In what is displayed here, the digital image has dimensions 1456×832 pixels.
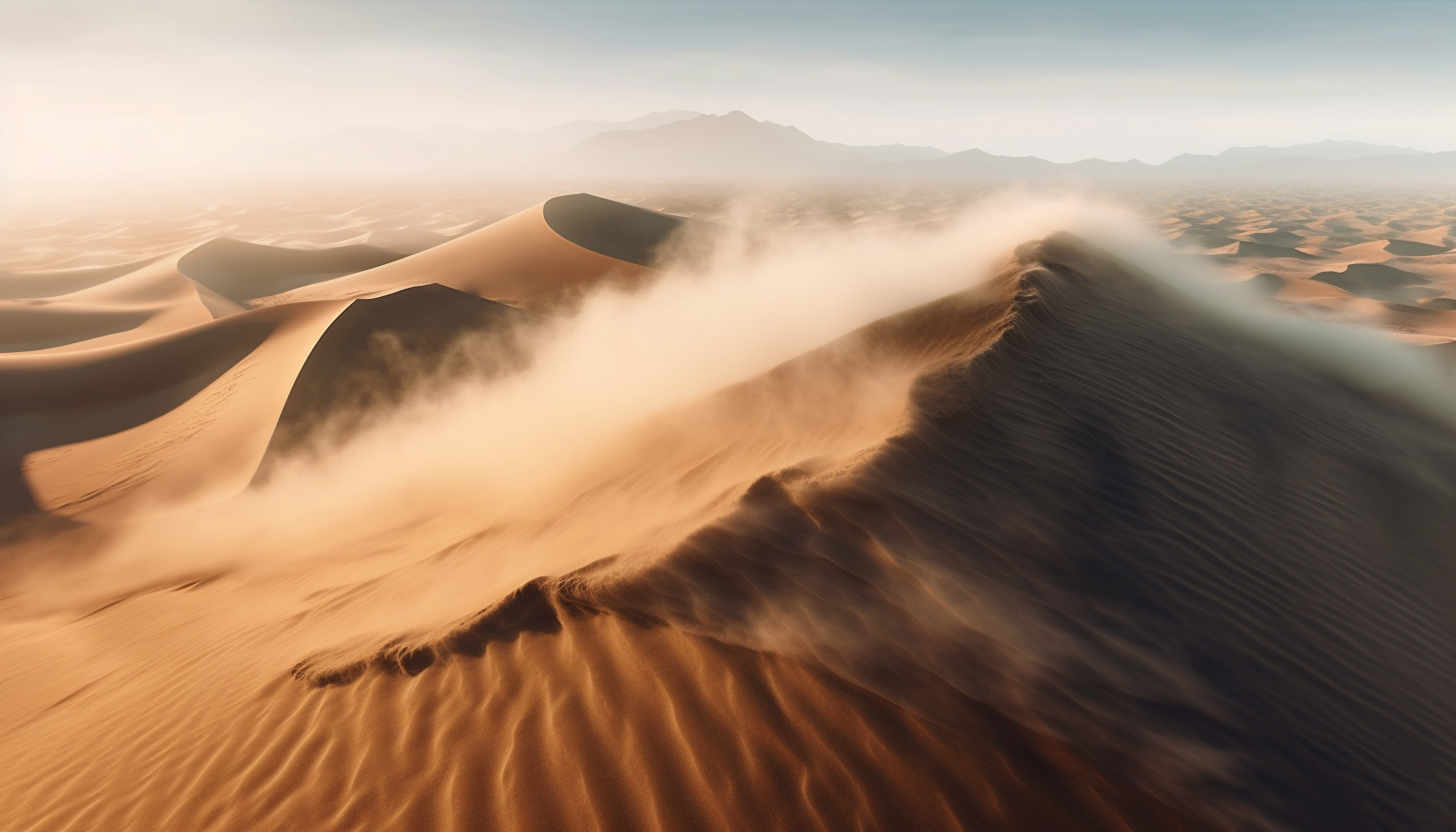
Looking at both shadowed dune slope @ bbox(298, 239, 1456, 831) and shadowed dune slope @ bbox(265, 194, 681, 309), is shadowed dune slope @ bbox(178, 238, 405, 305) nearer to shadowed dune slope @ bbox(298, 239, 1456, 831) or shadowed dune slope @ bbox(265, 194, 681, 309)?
shadowed dune slope @ bbox(265, 194, 681, 309)

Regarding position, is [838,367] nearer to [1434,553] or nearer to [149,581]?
[1434,553]

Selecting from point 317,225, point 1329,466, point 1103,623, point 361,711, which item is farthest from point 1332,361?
point 317,225

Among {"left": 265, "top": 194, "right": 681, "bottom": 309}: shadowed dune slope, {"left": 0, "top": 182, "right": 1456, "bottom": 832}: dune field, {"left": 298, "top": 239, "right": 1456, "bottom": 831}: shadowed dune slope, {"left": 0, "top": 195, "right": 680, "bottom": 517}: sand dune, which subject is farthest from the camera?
{"left": 265, "top": 194, "right": 681, "bottom": 309}: shadowed dune slope

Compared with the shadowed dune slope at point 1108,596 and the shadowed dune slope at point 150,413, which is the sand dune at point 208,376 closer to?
the shadowed dune slope at point 150,413

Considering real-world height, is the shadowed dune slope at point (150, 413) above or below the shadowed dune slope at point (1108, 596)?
below

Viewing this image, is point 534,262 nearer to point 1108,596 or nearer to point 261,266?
point 261,266

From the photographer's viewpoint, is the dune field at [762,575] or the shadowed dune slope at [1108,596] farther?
the shadowed dune slope at [1108,596]

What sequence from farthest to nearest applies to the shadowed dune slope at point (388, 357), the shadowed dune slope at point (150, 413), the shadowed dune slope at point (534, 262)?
the shadowed dune slope at point (534, 262) < the shadowed dune slope at point (388, 357) < the shadowed dune slope at point (150, 413)

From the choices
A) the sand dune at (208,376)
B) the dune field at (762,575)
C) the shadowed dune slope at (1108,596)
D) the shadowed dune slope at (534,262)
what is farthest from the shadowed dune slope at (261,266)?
the shadowed dune slope at (1108,596)

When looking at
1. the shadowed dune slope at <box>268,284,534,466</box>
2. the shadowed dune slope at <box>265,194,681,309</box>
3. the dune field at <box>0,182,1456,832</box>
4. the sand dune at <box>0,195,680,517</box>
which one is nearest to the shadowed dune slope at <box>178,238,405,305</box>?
the sand dune at <box>0,195,680,517</box>
